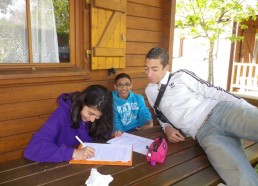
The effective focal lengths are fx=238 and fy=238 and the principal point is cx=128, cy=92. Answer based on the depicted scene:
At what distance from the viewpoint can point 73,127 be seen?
1.71m

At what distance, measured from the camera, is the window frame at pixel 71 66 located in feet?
7.54

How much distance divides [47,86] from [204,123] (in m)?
1.65

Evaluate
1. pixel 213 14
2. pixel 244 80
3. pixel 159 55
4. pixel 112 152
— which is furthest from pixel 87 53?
pixel 244 80

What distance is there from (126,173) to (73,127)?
577 mm

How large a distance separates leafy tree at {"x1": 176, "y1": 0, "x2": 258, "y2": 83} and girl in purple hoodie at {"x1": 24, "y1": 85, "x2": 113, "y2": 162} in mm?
6042

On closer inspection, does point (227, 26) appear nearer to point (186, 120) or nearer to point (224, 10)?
point (224, 10)

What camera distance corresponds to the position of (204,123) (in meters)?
1.89

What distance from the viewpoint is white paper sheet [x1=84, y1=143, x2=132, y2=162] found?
1.47 metres

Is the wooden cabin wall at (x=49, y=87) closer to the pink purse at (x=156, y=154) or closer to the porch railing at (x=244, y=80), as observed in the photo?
the pink purse at (x=156, y=154)

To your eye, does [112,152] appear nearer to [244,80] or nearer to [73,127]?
[73,127]

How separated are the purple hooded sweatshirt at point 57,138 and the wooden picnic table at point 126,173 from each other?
46 mm

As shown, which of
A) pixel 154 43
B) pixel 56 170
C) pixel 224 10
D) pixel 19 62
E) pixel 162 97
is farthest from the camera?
pixel 224 10

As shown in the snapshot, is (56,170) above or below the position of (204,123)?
below

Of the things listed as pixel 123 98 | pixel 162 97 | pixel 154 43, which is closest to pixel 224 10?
pixel 154 43
